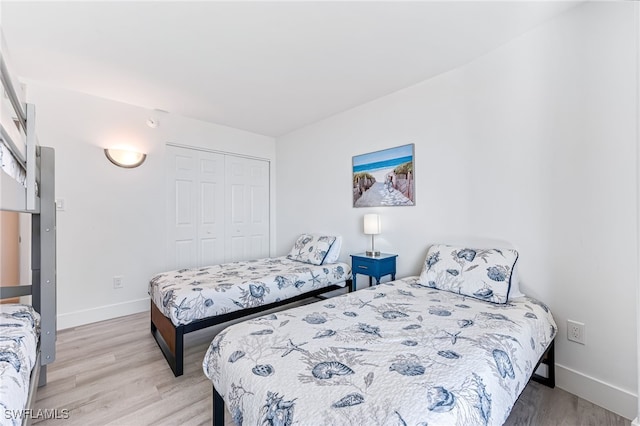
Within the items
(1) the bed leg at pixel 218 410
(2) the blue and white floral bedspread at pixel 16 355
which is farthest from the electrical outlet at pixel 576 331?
(2) the blue and white floral bedspread at pixel 16 355

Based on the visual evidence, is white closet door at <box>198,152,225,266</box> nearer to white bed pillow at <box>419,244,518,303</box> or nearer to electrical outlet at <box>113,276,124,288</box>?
electrical outlet at <box>113,276,124,288</box>

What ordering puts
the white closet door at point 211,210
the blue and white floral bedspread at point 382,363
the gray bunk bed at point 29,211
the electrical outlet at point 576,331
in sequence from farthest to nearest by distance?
the white closet door at point 211,210
the electrical outlet at point 576,331
the gray bunk bed at point 29,211
the blue and white floral bedspread at point 382,363

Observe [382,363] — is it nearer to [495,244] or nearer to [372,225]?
[495,244]

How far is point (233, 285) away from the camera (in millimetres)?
2355

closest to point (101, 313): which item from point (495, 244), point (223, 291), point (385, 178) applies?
point (223, 291)

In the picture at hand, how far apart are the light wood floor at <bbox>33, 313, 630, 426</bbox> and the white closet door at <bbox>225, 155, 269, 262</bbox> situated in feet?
6.12

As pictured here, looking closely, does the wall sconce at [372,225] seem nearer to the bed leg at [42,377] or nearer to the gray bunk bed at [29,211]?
the gray bunk bed at [29,211]

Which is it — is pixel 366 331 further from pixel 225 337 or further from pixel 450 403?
pixel 225 337

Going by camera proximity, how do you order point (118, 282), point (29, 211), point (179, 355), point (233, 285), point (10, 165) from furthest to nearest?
point (118, 282) < point (233, 285) < point (179, 355) < point (29, 211) < point (10, 165)

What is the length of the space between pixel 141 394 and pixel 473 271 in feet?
7.95

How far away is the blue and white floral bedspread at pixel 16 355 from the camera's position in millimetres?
919

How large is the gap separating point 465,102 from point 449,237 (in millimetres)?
1194

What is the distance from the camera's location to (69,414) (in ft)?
5.30

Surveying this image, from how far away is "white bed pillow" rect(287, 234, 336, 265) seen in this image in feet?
10.5
